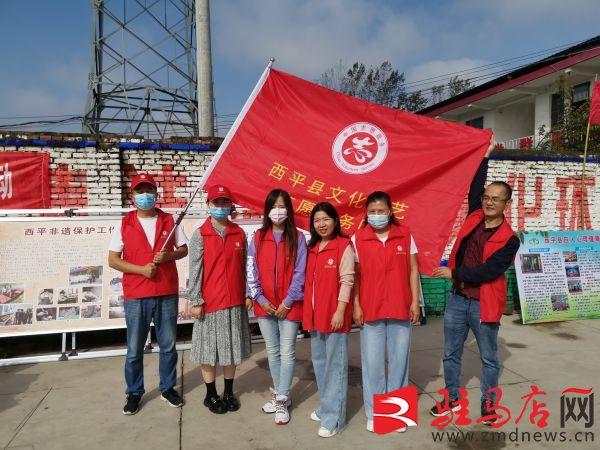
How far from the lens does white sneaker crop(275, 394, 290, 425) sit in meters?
3.18

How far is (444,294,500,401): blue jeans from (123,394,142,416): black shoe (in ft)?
7.93

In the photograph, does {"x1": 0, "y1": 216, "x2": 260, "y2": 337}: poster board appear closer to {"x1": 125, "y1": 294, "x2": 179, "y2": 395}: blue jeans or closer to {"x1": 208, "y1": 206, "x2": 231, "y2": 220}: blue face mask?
{"x1": 125, "y1": 294, "x2": 179, "y2": 395}: blue jeans

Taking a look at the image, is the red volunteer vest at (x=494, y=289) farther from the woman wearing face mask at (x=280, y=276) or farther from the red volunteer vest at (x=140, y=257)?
the red volunteer vest at (x=140, y=257)

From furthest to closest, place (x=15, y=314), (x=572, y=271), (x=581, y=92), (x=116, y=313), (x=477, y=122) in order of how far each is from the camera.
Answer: (x=477, y=122) → (x=581, y=92) → (x=572, y=271) → (x=116, y=313) → (x=15, y=314)

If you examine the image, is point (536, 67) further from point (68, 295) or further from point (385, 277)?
point (68, 295)

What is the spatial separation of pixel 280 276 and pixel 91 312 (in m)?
2.76

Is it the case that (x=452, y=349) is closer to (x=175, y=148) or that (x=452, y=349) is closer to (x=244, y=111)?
(x=244, y=111)

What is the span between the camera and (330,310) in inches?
115

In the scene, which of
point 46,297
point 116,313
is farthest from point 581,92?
point 46,297

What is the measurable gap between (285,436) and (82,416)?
1618 mm

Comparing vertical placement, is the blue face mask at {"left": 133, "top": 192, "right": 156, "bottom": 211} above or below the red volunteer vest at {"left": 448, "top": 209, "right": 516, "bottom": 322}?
above

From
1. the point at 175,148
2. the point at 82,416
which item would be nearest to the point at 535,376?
the point at 82,416

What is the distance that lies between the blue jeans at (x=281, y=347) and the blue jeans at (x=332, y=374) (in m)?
→ 0.21

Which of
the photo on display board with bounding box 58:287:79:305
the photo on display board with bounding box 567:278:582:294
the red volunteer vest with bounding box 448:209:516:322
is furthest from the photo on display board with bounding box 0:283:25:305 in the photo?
the photo on display board with bounding box 567:278:582:294
